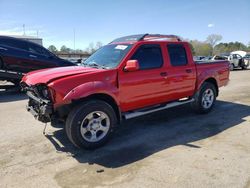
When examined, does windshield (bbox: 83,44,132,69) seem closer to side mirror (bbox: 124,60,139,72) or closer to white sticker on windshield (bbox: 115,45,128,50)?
white sticker on windshield (bbox: 115,45,128,50)

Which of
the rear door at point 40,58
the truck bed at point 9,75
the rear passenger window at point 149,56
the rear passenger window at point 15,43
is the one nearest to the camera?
the rear passenger window at point 149,56

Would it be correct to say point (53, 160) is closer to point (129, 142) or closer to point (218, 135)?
point (129, 142)

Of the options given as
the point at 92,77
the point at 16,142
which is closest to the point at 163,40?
the point at 92,77

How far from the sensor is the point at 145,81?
5324 mm

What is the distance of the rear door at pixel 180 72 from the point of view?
19.3 feet

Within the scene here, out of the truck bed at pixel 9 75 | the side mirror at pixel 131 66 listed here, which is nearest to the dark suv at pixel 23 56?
the truck bed at pixel 9 75

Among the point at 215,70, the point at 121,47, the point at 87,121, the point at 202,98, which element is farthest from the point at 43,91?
the point at 215,70

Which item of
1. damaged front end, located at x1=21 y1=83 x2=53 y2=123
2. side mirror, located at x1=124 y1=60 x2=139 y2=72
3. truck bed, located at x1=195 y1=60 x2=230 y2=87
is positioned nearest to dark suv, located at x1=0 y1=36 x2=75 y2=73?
damaged front end, located at x1=21 y1=83 x2=53 y2=123

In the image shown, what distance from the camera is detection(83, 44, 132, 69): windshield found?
515 cm

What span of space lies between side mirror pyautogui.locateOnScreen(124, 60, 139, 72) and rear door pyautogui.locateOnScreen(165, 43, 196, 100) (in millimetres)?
1202

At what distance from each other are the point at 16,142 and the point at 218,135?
396cm

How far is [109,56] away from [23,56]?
6310mm

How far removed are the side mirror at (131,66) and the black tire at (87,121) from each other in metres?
0.80

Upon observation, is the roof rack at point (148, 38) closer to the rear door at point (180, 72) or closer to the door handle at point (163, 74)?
the rear door at point (180, 72)
